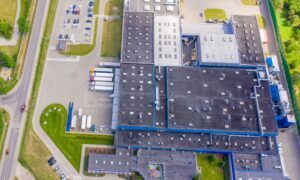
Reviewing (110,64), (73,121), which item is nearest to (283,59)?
(110,64)

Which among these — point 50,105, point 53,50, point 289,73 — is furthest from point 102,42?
point 289,73

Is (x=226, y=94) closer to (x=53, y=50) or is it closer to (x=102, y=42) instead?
(x=102, y=42)

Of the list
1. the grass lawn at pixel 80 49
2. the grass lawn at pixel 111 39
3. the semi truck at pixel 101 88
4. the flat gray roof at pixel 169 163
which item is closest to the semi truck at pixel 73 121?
the semi truck at pixel 101 88

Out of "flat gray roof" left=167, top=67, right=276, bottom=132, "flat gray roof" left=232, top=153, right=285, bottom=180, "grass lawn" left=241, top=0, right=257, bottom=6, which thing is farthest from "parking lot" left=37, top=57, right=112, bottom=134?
"grass lawn" left=241, top=0, right=257, bottom=6

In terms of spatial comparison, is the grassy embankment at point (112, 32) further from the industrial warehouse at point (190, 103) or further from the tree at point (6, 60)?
the tree at point (6, 60)

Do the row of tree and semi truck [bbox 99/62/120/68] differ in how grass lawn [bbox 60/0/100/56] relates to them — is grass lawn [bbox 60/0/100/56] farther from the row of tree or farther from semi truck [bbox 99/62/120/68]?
the row of tree

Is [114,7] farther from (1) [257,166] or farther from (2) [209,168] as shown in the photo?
(1) [257,166]
